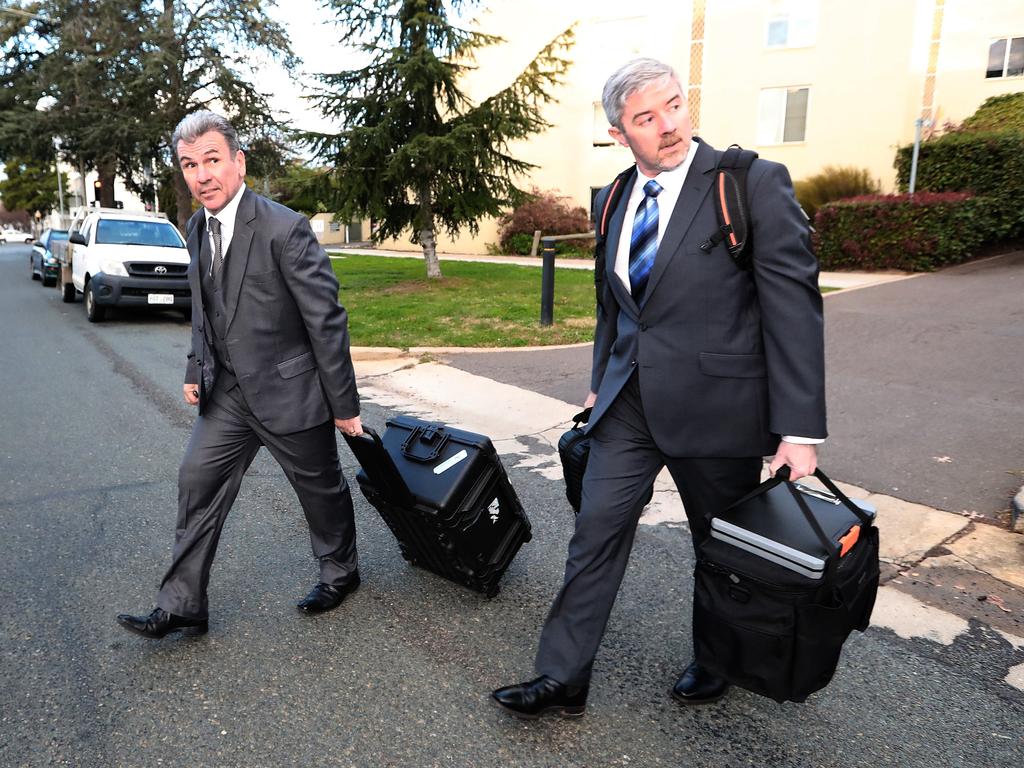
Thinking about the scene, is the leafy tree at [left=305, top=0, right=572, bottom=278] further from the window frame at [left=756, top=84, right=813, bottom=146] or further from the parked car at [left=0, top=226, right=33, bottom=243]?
the parked car at [left=0, top=226, right=33, bottom=243]

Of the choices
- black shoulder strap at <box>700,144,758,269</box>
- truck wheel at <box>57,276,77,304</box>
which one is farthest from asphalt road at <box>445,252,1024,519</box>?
truck wheel at <box>57,276,77,304</box>

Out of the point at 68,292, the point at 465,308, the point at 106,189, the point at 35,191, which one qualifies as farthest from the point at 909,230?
the point at 35,191

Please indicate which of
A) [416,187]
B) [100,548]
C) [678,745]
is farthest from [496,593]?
[416,187]

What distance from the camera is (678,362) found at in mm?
2301

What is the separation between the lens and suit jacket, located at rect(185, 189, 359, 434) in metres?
2.80

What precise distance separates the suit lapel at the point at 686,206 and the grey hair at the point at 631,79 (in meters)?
0.23

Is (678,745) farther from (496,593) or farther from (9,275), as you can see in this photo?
(9,275)

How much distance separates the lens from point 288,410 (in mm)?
2879

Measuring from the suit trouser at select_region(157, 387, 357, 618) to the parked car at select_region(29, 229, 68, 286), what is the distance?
1825cm

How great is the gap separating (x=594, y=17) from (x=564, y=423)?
25298 mm

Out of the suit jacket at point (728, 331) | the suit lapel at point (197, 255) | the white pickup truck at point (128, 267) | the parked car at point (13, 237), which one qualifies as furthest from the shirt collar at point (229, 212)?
the parked car at point (13, 237)

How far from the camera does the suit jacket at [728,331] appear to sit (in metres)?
2.13

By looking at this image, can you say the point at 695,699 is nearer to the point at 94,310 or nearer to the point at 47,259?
the point at 94,310

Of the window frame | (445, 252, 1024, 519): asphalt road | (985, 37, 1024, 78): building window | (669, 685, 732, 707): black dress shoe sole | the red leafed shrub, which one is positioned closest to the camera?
(669, 685, 732, 707): black dress shoe sole
